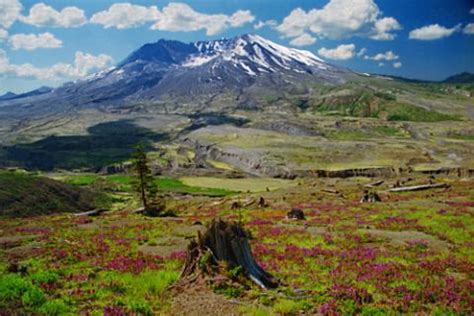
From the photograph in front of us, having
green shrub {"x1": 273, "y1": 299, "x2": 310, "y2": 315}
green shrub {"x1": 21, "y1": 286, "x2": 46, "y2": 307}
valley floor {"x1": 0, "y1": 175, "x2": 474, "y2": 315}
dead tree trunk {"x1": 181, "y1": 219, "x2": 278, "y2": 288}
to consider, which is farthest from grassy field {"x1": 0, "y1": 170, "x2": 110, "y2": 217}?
green shrub {"x1": 273, "y1": 299, "x2": 310, "y2": 315}

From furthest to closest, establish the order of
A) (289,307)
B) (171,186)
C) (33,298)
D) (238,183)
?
A: (238,183), (171,186), (33,298), (289,307)

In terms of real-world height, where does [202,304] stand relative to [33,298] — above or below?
below

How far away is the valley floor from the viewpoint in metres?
12.2

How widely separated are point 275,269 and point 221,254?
9.96 ft

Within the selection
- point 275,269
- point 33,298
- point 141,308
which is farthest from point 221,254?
point 33,298

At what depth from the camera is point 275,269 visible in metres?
17.0

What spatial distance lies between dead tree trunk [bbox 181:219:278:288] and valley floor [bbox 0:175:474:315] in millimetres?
811

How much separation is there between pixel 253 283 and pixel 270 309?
2.11 metres

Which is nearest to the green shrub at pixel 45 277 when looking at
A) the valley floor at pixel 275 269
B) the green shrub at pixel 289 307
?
the valley floor at pixel 275 269

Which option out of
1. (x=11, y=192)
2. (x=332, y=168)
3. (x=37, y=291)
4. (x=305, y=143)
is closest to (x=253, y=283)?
(x=37, y=291)

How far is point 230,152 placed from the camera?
165500 millimetres

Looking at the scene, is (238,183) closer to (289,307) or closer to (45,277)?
(45,277)

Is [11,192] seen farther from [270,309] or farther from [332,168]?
[332,168]

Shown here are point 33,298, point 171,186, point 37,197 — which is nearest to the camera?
point 33,298
